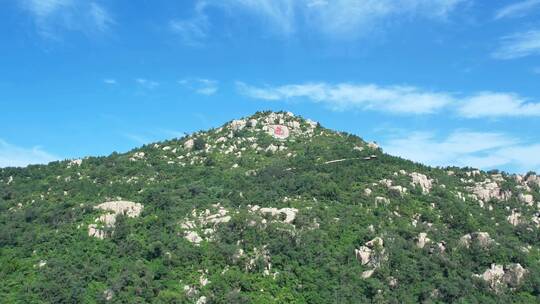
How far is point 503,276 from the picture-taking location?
9219 cm

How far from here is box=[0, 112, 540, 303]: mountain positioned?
287 ft

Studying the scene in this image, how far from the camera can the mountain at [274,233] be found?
87.4m

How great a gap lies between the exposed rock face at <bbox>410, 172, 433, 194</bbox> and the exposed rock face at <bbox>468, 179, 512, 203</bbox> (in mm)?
9660

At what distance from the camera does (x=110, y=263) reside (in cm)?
9150

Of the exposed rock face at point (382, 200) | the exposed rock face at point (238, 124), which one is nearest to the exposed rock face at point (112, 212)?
the exposed rock face at point (382, 200)

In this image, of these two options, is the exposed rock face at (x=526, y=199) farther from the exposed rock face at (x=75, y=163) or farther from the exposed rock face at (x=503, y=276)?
the exposed rock face at (x=75, y=163)

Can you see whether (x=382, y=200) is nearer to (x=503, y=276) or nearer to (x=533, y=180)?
(x=503, y=276)

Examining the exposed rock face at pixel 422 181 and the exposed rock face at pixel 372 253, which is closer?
the exposed rock face at pixel 372 253

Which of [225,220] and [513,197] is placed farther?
[513,197]

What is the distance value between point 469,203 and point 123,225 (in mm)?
65111

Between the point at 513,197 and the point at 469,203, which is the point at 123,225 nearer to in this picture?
the point at 469,203


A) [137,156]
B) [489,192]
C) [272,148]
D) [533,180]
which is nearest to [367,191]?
[489,192]

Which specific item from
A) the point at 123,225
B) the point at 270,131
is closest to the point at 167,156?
the point at 270,131

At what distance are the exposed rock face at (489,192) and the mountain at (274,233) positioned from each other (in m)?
0.27
